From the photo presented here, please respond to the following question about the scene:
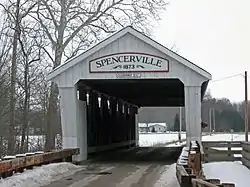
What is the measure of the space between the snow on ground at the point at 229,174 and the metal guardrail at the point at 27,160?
4.96 meters

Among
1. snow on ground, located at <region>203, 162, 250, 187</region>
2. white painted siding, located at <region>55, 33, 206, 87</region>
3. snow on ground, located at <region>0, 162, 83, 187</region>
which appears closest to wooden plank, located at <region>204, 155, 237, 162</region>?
snow on ground, located at <region>203, 162, 250, 187</region>

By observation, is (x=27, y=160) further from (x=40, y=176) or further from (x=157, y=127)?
(x=157, y=127)

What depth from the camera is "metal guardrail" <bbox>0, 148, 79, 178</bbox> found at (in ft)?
42.0

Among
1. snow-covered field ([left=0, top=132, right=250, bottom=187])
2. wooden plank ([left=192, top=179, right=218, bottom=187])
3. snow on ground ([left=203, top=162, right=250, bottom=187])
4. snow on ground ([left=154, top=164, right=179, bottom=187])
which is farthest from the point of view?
snow on ground ([left=203, top=162, right=250, bottom=187])

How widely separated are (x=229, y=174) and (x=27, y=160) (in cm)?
693

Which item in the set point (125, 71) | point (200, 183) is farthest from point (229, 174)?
point (200, 183)

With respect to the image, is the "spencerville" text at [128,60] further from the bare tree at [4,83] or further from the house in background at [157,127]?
the house in background at [157,127]

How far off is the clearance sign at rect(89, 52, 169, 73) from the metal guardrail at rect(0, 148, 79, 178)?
3683mm

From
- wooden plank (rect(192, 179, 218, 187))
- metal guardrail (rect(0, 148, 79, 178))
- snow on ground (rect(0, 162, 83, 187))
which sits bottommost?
snow on ground (rect(0, 162, 83, 187))

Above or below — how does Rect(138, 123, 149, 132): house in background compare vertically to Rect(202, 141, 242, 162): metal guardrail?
above

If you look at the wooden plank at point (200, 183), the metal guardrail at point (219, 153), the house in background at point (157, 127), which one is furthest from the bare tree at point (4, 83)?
the house in background at point (157, 127)

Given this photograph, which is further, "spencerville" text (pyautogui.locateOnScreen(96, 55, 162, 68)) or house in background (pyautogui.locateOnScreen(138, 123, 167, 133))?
house in background (pyautogui.locateOnScreen(138, 123, 167, 133))

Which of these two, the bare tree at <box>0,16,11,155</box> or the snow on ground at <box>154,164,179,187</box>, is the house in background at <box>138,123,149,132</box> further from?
the snow on ground at <box>154,164,179,187</box>

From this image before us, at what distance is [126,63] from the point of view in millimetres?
21438
